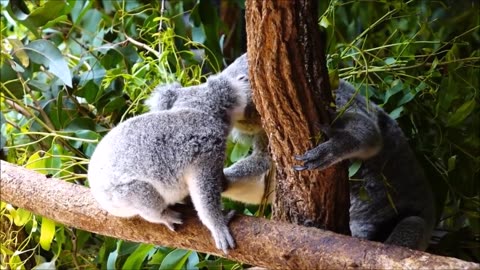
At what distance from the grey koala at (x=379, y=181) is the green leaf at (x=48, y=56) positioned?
0.76 m

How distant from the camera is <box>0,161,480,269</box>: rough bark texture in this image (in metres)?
1.54

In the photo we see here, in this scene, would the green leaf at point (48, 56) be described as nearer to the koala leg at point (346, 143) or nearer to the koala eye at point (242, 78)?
the koala eye at point (242, 78)

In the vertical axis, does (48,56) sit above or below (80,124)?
above

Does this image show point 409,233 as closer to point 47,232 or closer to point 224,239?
point 224,239

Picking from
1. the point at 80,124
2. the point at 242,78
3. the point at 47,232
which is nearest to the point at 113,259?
the point at 47,232

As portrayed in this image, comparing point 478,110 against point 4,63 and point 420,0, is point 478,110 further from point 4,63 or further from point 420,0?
point 4,63

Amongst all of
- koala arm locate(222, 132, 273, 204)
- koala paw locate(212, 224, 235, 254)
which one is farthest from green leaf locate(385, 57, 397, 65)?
koala paw locate(212, 224, 235, 254)

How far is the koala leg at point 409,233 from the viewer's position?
2078 mm

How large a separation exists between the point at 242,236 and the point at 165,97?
1.65ft

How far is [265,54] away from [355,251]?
475 millimetres

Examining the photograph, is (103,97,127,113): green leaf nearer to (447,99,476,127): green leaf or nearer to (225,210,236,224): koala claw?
(225,210,236,224): koala claw

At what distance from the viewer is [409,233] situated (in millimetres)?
2102

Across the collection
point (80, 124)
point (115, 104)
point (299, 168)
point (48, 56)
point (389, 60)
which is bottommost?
point (80, 124)

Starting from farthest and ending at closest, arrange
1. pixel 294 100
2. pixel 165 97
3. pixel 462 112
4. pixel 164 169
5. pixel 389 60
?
1. pixel 389 60
2. pixel 462 112
3. pixel 165 97
4. pixel 164 169
5. pixel 294 100
